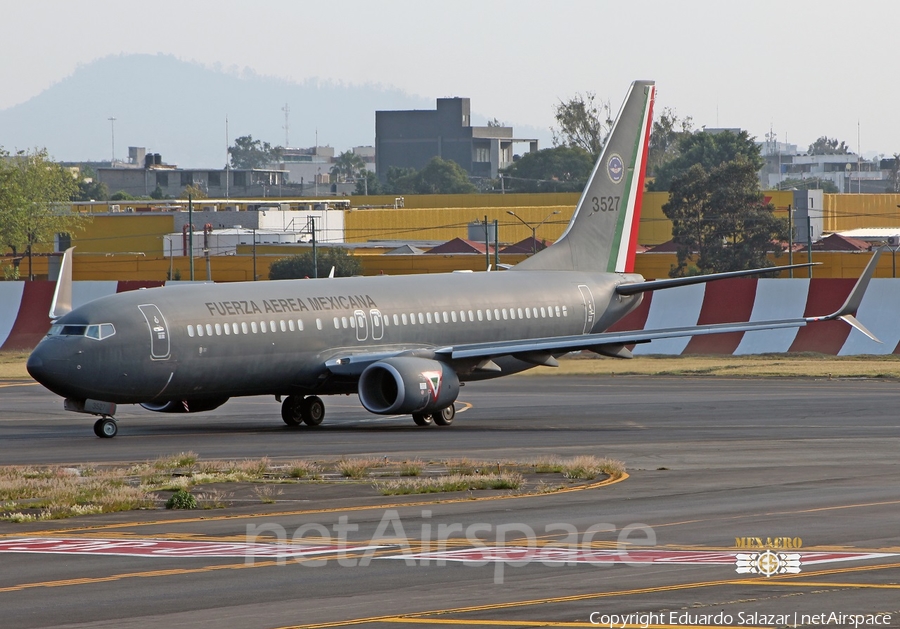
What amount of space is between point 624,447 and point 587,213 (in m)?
15.6

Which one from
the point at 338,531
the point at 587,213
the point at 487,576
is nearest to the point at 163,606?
the point at 487,576

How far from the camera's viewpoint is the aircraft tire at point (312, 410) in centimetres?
3584

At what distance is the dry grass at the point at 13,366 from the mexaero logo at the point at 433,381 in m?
23.3

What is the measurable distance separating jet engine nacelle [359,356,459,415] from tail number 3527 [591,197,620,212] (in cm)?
1059

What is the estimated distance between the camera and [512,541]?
659 inches

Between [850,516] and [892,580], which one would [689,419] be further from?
[892,580]

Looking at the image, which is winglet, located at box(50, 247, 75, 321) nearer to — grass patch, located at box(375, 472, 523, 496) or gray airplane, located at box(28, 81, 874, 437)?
gray airplane, located at box(28, 81, 874, 437)

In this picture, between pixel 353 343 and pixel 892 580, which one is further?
pixel 353 343

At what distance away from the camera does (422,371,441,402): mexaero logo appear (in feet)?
112

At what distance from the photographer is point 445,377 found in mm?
34562

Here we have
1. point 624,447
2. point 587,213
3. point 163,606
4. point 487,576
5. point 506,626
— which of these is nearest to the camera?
point 506,626

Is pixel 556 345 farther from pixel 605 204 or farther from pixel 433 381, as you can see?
pixel 605 204

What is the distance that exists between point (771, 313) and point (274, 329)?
2714 cm

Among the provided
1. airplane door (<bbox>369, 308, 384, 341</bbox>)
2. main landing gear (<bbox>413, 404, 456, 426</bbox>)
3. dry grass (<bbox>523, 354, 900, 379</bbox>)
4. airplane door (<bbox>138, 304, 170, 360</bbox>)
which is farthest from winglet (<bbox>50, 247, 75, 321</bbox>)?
dry grass (<bbox>523, 354, 900, 379</bbox>)
